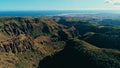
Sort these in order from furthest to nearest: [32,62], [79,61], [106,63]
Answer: [32,62] < [79,61] < [106,63]

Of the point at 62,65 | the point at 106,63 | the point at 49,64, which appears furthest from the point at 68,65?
the point at 106,63

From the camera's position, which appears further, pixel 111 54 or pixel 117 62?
pixel 111 54

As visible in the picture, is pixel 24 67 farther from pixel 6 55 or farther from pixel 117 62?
pixel 117 62

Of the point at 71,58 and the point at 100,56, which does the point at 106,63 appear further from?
the point at 71,58

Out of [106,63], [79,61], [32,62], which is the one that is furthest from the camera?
[32,62]

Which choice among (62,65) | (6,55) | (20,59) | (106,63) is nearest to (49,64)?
(62,65)

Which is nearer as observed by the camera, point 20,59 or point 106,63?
point 106,63

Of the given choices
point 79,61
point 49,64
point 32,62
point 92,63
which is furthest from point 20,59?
point 92,63
